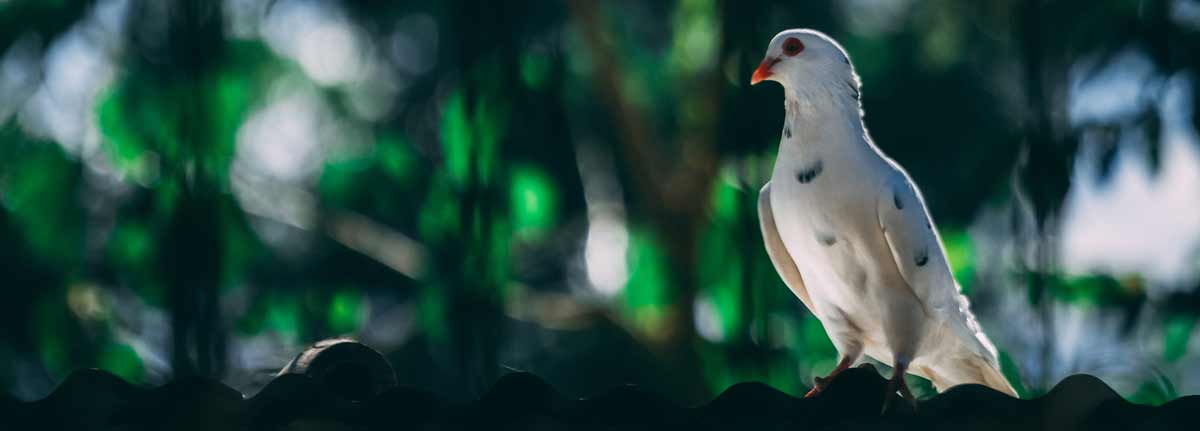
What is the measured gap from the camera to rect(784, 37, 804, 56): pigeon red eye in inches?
70.4

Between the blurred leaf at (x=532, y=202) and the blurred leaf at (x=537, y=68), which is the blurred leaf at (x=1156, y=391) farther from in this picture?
the blurred leaf at (x=532, y=202)

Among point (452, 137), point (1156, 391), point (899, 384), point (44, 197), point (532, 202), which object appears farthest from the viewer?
point (532, 202)

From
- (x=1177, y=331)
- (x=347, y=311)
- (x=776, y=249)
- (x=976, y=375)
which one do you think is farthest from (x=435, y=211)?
(x=976, y=375)

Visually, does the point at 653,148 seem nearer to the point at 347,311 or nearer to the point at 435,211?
the point at 435,211

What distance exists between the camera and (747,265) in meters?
1.48

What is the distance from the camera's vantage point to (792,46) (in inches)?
70.7

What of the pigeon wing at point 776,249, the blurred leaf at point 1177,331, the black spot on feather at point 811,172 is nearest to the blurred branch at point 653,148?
the blurred leaf at point 1177,331

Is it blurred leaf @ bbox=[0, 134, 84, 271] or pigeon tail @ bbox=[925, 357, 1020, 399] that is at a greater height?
pigeon tail @ bbox=[925, 357, 1020, 399]

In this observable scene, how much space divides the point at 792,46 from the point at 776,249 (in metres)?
0.25

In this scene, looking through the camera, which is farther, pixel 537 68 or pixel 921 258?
pixel 537 68

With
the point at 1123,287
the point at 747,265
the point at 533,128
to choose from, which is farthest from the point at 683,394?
the point at 747,265

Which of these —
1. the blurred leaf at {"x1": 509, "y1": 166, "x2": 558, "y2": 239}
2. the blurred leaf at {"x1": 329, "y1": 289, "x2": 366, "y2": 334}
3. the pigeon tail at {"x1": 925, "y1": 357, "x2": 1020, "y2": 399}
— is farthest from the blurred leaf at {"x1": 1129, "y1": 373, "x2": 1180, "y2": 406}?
the blurred leaf at {"x1": 329, "y1": 289, "x2": 366, "y2": 334}

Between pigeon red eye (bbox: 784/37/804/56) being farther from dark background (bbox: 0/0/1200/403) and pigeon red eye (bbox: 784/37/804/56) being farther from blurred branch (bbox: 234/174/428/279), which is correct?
blurred branch (bbox: 234/174/428/279)

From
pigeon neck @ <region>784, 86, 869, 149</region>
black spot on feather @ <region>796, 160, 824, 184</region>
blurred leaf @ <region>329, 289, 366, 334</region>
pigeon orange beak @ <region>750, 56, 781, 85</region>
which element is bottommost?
blurred leaf @ <region>329, 289, 366, 334</region>
